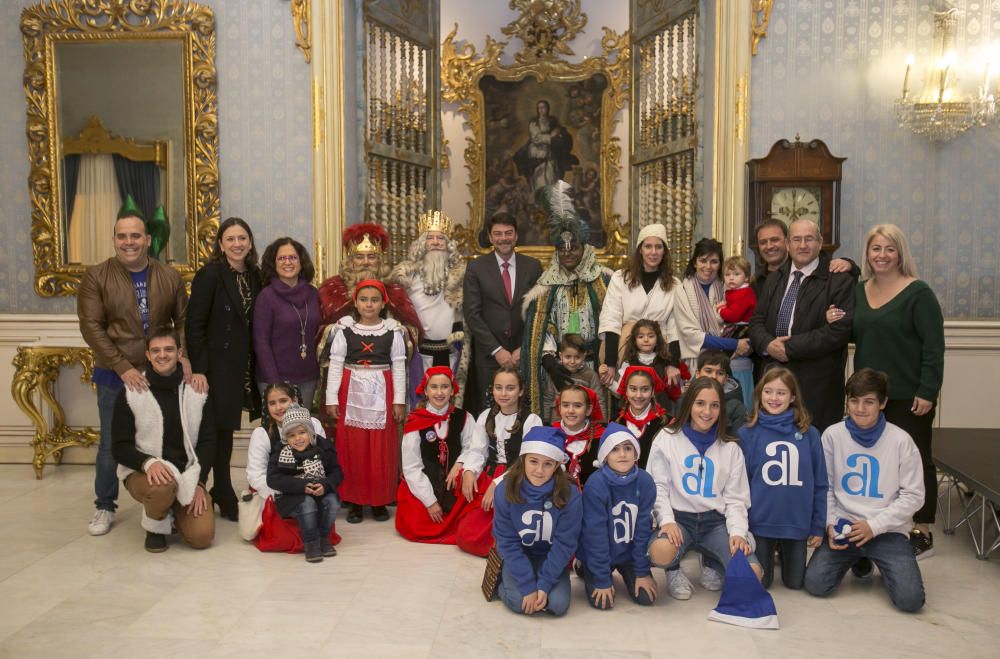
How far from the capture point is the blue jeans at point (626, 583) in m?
3.60

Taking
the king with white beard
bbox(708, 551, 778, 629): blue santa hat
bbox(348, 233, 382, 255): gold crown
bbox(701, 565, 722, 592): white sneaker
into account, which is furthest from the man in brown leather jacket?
bbox(708, 551, 778, 629): blue santa hat

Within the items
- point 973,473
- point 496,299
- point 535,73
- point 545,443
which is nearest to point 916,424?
point 973,473

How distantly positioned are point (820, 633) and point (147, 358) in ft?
11.0

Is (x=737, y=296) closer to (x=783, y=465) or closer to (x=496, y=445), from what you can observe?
(x=783, y=465)

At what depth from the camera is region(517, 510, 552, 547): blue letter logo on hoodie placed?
3570mm

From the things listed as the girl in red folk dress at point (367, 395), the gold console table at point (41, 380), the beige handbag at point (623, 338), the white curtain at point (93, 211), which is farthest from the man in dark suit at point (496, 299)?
the white curtain at point (93, 211)

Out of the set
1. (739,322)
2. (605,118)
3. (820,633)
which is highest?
(605,118)

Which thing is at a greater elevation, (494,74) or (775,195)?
(494,74)

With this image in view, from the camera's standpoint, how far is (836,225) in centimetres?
569

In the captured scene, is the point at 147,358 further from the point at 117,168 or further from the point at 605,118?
the point at 605,118

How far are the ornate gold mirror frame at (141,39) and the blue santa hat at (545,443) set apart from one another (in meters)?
3.42

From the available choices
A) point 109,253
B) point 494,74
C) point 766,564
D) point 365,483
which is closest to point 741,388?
point 766,564

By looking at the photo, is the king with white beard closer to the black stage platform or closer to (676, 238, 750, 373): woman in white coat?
(676, 238, 750, 373): woman in white coat

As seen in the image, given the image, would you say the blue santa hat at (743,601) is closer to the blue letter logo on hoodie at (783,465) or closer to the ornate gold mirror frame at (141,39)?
the blue letter logo on hoodie at (783,465)
